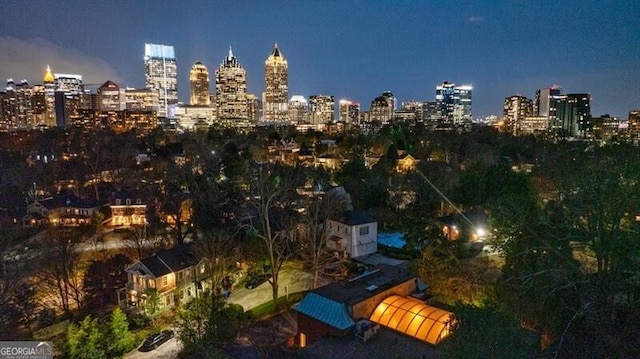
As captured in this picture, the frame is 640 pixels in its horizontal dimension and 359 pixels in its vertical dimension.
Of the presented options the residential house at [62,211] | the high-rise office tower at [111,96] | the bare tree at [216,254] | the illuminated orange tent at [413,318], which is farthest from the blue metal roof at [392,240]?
the high-rise office tower at [111,96]

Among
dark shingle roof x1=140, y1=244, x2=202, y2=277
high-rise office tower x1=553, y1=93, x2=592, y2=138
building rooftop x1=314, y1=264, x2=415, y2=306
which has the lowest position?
dark shingle roof x1=140, y1=244, x2=202, y2=277

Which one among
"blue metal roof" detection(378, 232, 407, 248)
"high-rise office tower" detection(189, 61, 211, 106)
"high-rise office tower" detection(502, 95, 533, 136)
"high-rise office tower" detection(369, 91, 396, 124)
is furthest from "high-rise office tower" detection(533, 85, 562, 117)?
"high-rise office tower" detection(189, 61, 211, 106)

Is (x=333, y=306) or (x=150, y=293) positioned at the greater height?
(x=333, y=306)

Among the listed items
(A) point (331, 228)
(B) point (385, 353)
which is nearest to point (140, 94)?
(A) point (331, 228)

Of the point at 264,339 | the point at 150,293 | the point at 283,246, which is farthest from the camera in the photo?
the point at 283,246

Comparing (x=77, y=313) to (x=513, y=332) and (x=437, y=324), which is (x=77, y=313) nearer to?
(x=437, y=324)

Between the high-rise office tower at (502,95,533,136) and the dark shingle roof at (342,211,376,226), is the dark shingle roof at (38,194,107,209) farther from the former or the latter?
the high-rise office tower at (502,95,533,136)

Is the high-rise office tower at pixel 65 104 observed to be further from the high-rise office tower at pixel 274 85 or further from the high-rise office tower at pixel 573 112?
the high-rise office tower at pixel 573 112
